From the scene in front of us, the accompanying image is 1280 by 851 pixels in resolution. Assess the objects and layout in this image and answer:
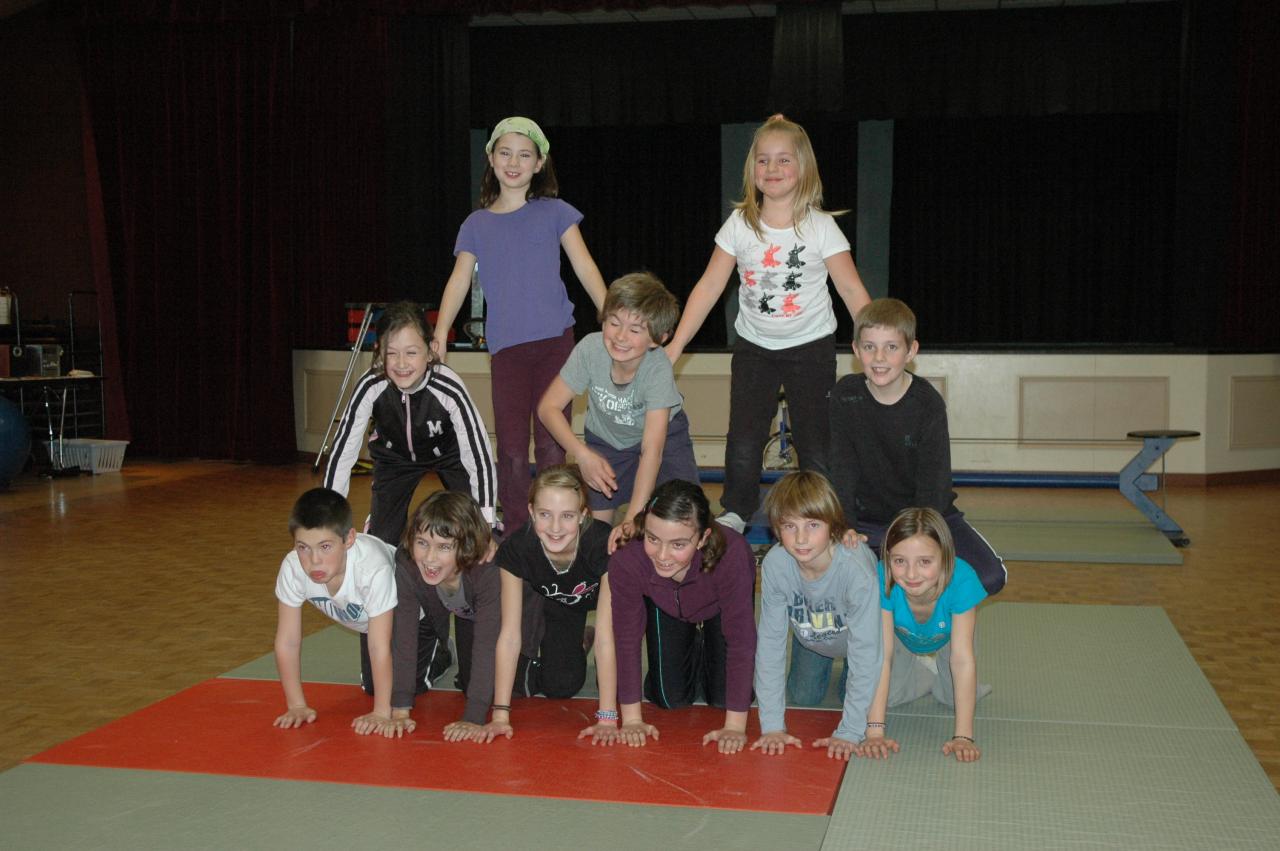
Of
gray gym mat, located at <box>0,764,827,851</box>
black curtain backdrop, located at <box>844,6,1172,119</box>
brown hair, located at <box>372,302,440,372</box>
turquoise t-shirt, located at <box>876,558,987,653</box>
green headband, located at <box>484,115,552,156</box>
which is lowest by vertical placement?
gray gym mat, located at <box>0,764,827,851</box>

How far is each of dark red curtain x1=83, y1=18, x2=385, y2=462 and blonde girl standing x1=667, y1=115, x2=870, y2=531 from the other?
5.83m

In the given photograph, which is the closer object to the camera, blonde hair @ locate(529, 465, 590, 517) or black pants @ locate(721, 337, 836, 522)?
blonde hair @ locate(529, 465, 590, 517)

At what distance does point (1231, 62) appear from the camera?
25.7 feet

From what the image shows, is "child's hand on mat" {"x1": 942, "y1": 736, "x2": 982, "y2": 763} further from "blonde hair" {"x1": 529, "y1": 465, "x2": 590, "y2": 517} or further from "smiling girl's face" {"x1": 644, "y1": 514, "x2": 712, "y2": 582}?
"blonde hair" {"x1": 529, "y1": 465, "x2": 590, "y2": 517}

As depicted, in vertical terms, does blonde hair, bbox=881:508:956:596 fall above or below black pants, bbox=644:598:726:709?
above

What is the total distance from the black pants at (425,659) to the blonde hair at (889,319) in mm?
1359

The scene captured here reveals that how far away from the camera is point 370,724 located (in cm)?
301

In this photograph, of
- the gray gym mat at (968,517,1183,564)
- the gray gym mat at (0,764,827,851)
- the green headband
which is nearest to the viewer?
the gray gym mat at (0,764,827,851)

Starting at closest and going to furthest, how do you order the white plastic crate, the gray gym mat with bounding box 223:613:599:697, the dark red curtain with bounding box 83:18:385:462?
1. the gray gym mat with bounding box 223:613:599:697
2. the white plastic crate
3. the dark red curtain with bounding box 83:18:385:462

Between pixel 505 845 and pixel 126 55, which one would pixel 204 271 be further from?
pixel 505 845

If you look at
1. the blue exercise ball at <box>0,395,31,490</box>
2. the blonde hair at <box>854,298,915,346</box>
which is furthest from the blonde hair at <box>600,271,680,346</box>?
the blue exercise ball at <box>0,395,31,490</box>

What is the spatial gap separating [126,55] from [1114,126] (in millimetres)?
8020

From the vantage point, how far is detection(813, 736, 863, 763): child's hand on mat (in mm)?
2818

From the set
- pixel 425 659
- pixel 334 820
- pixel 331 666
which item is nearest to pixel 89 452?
pixel 331 666
